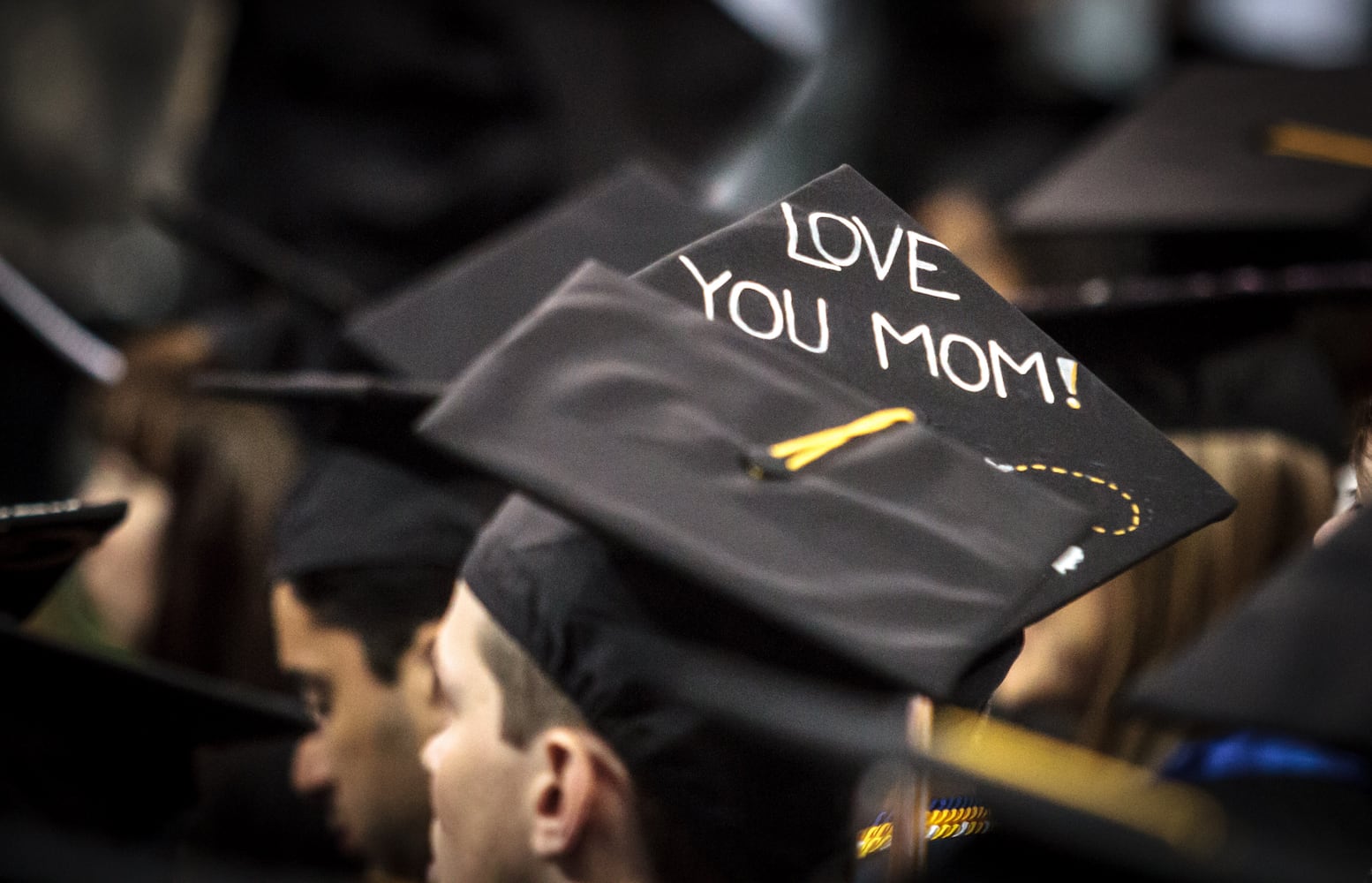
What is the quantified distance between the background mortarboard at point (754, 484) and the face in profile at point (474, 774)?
0.22m

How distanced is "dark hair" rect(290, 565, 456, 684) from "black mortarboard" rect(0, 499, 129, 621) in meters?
0.29

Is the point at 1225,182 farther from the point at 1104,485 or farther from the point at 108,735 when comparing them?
the point at 108,735

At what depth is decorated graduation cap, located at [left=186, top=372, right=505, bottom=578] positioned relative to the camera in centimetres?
169

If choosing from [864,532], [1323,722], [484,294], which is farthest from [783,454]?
[484,294]

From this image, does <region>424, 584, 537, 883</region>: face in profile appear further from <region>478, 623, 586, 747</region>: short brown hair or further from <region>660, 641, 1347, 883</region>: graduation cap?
<region>660, 641, 1347, 883</region>: graduation cap

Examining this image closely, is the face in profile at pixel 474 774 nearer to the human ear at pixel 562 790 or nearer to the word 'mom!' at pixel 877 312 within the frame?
the human ear at pixel 562 790

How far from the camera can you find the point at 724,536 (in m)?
0.97

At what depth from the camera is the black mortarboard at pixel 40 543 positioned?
140cm

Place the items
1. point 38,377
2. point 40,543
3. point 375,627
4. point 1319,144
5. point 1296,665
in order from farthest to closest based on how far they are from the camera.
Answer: point 38,377
point 1319,144
point 375,627
point 40,543
point 1296,665

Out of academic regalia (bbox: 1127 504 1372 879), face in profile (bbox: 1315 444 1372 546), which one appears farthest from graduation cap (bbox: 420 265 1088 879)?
face in profile (bbox: 1315 444 1372 546)

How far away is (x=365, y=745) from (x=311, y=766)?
0.11m

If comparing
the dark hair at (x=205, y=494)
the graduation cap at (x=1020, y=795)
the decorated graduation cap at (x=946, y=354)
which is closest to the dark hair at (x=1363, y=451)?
the decorated graduation cap at (x=946, y=354)

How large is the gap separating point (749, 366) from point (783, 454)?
80 millimetres

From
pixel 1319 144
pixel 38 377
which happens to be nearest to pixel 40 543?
pixel 1319 144
